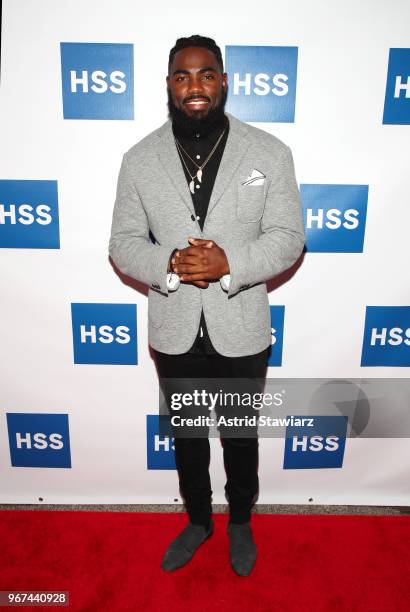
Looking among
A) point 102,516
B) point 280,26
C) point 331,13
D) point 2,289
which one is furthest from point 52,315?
point 331,13

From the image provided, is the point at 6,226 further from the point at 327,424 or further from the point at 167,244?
the point at 327,424

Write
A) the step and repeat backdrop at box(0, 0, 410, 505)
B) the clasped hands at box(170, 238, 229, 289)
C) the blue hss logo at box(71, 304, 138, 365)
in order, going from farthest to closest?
the blue hss logo at box(71, 304, 138, 365) < the step and repeat backdrop at box(0, 0, 410, 505) < the clasped hands at box(170, 238, 229, 289)

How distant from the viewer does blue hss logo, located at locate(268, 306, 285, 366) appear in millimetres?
2027

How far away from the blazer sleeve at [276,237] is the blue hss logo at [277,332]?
0.47 metres

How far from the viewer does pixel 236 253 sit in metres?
1.46

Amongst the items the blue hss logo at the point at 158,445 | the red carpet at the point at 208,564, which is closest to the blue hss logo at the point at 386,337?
the red carpet at the point at 208,564

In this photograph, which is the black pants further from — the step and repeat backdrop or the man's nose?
the man's nose

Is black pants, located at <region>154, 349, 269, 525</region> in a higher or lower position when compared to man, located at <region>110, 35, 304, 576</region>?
lower

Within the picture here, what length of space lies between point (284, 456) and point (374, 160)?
1288mm

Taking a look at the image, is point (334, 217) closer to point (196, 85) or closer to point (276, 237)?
point (276, 237)

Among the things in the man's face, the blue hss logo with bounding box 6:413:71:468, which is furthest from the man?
the blue hss logo with bounding box 6:413:71:468

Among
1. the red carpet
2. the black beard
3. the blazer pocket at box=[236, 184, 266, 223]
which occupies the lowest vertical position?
the red carpet

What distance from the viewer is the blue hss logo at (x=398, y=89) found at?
1776mm

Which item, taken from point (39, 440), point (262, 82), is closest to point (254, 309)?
point (262, 82)
